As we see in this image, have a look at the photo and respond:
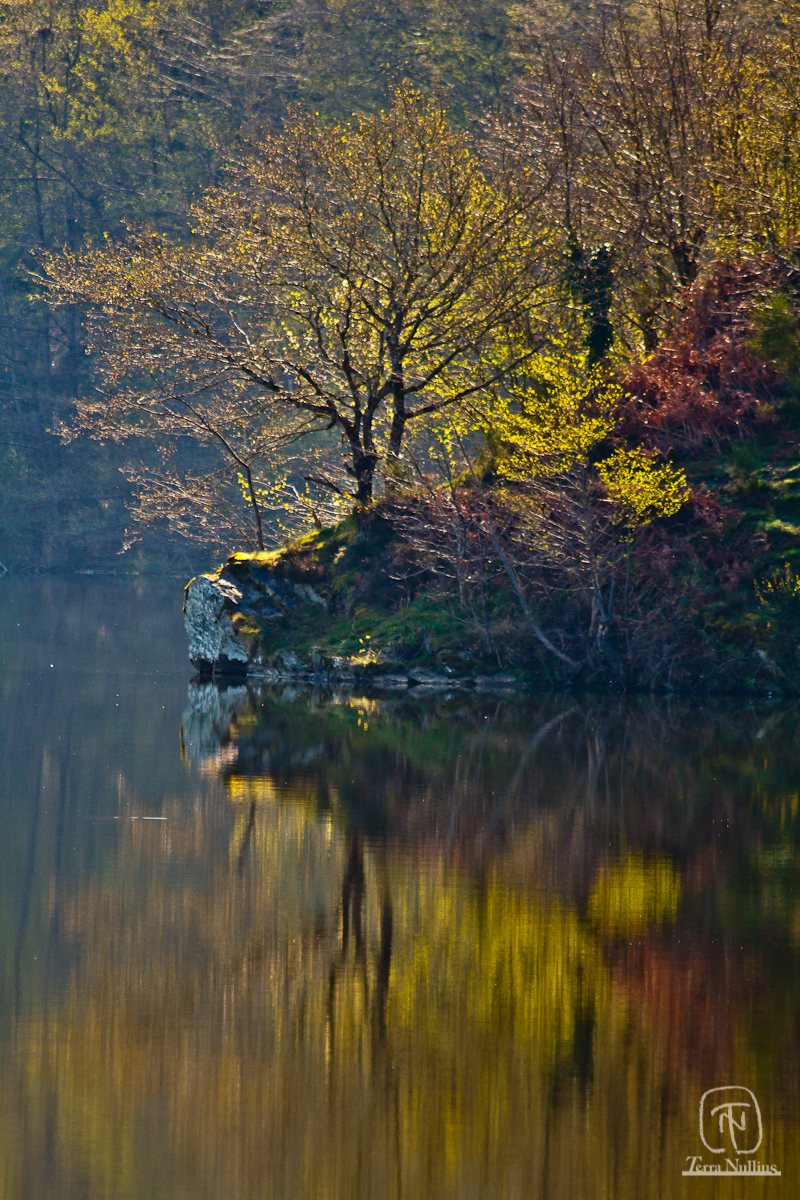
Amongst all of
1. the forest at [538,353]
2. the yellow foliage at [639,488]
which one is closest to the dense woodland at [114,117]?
the forest at [538,353]

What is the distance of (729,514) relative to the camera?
24078mm

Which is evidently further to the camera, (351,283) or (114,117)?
(114,117)

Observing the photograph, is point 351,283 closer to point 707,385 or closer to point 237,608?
point 237,608

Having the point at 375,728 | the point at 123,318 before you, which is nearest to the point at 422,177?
the point at 123,318

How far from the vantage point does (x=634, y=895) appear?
10.1 metres

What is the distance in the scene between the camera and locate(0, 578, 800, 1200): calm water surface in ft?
19.7

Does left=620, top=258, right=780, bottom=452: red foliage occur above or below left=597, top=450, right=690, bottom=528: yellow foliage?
above

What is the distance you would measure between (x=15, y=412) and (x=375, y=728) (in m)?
47.2

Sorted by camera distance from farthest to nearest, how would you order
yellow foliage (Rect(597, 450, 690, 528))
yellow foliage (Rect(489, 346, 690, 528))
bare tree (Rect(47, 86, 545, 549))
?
bare tree (Rect(47, 86, 545, 549)) < yellow foliage (Rect(489, 346, 690, 528)) < yellow foliage (Rect(597, 450, 690, 528))

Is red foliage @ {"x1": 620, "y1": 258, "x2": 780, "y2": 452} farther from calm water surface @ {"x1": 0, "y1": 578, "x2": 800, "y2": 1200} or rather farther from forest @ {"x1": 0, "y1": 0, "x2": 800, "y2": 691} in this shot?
calm water surface @ {"x1": 0, "y1": 578, "x2": 800, "y2": 1200}

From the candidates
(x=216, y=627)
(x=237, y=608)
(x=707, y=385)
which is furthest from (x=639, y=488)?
(x=216, y=627)

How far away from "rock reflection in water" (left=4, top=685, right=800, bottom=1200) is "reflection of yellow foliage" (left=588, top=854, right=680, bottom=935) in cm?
4

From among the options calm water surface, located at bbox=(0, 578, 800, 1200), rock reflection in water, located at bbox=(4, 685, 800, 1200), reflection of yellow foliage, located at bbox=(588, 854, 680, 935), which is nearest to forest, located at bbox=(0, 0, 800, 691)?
calm water surface, located at bbox=(0, 578, 800, 1200)

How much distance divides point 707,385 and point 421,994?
19.5 meters
